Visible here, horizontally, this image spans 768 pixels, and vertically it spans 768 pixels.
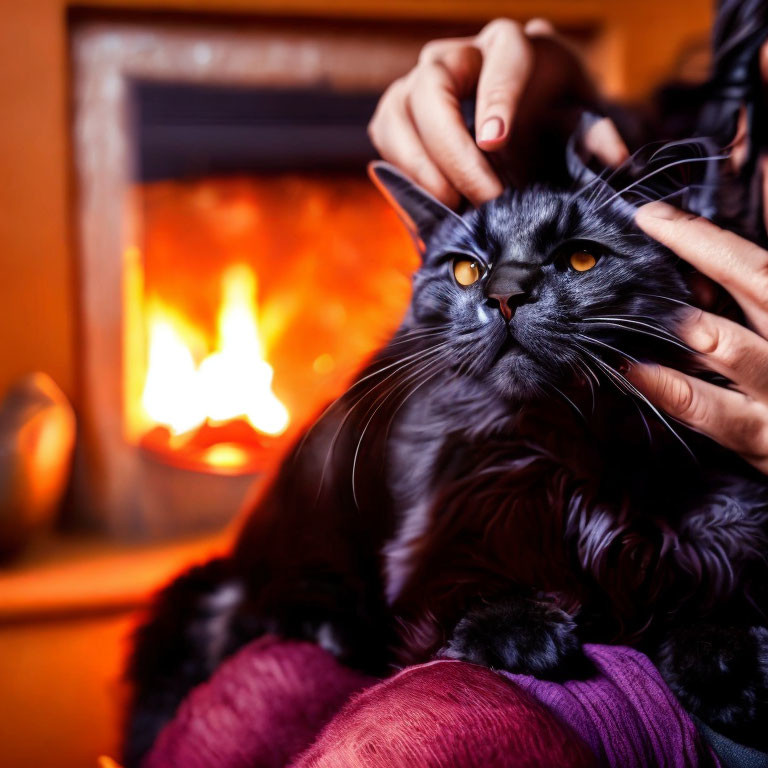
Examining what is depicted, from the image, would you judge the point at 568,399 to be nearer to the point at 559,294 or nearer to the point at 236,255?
the point at 559,294

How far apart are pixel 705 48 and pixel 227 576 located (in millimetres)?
846

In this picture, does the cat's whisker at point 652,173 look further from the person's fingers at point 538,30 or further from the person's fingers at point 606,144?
the person's fingers at point 538,30

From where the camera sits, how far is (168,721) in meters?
0.58

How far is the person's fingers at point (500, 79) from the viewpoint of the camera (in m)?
0.45

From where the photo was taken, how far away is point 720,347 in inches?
16.2

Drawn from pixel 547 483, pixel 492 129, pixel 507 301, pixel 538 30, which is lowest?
pixel 547 483

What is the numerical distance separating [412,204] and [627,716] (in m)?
0.33

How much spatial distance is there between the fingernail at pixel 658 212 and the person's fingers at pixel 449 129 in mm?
87

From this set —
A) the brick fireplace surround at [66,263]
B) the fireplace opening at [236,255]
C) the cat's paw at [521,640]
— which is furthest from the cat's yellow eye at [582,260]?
the fireplace opening at [236,255]

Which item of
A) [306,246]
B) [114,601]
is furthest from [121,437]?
[306,246]

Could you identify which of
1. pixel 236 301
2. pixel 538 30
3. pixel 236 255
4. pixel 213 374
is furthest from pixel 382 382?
pixel 236 255

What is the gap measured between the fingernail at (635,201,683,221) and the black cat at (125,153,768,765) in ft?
0.03

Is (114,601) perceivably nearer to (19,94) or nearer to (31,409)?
(31,409)

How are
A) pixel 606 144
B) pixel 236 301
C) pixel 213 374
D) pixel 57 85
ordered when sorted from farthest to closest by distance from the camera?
pixel 236 301 < pixel 213 374 < pixel 57 85 < pixel 606 144
